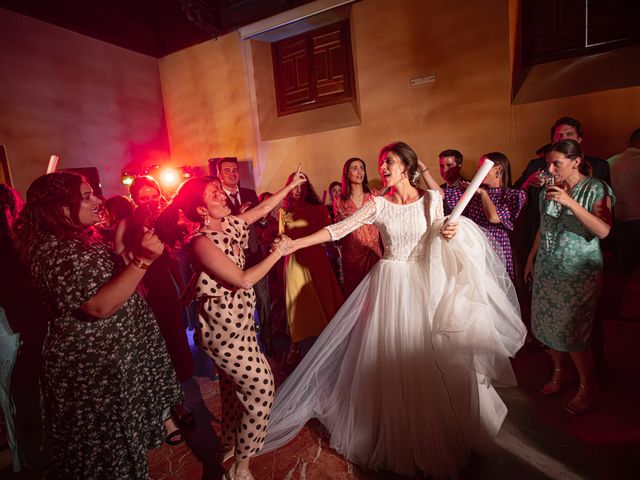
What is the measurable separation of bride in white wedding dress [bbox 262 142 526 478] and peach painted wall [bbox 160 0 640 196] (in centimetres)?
319

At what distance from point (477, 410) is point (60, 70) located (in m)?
7.50

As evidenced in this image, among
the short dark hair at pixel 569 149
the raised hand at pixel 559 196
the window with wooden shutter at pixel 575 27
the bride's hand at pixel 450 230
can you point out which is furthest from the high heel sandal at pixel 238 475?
the window with wooden shutter at pixel 575 27

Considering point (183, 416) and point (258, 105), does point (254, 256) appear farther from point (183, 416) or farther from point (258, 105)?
point (258, 105)

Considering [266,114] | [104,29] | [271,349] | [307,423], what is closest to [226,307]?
[307,423]

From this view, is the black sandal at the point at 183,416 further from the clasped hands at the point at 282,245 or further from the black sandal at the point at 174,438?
the clasped hands at the point at 282,245

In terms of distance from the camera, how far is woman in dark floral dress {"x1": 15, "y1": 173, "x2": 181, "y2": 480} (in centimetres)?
159

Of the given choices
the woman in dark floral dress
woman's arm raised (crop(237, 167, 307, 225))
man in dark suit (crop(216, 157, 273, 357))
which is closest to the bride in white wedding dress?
woman's arm raised (crop(237, 167, 307, 225))

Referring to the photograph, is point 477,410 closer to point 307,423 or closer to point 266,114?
point 307,423

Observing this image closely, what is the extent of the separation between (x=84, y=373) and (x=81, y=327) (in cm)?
23

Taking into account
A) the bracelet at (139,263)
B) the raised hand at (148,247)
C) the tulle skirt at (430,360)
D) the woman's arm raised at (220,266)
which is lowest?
the tulle skirt at (430,360)

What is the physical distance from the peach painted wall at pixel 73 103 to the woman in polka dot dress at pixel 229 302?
5182 mm

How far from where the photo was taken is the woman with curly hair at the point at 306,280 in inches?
144

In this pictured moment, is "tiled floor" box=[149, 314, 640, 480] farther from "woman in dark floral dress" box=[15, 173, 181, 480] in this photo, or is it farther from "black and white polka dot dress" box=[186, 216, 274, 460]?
"woman in dark floral dress" box=[15, 173, 181, 480]

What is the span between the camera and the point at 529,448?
2.22 m
